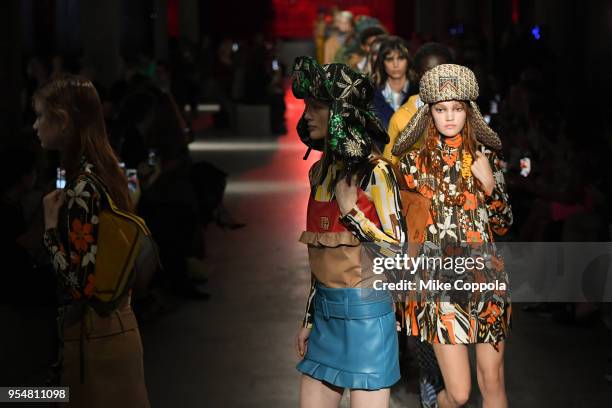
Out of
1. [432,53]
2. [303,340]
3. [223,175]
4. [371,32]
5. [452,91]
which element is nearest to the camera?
[303,340]

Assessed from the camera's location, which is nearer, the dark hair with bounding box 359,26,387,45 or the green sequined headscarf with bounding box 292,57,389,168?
the green sequined headscarf with bounding box 292,57,389,168

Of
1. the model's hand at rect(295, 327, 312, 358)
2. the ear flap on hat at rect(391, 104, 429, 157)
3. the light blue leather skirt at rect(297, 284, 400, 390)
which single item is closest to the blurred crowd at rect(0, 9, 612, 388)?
the model's hand at rect(295, 327, 312, 358)

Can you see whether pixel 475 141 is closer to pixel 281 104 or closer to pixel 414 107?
pixel 414 107

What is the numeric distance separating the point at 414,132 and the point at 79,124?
4.69 ft

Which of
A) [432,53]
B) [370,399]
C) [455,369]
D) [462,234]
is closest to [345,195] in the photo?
[370,399]

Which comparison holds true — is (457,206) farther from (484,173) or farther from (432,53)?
(432,53)

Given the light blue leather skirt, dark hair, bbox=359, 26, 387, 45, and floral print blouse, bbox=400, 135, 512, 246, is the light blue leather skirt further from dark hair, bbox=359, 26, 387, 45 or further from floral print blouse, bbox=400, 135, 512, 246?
dark hair, bbox=359, 26, 387, 45

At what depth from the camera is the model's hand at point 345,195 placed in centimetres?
406

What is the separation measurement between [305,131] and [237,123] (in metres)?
18.6

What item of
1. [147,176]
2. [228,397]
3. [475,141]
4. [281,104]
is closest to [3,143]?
[147,176]

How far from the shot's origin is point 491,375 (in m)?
4.84

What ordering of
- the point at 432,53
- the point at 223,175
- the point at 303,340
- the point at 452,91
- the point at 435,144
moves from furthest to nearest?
the point at 223,175, the point at 432,53, the point at 435,144, the point at 452,91, the point at 303,340

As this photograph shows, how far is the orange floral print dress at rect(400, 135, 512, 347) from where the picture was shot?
15.9ft

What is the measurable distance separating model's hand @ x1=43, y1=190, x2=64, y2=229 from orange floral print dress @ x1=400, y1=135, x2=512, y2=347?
145cm
